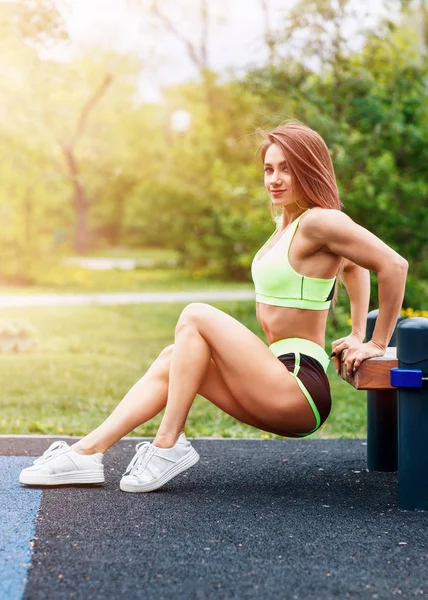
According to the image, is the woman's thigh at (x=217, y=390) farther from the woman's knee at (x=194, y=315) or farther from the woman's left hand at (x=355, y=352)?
the woman's left hand at (x=355, y=352)

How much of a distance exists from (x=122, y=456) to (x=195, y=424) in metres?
1.33

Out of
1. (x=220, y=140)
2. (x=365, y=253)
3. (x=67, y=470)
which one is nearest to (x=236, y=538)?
(x=67, y=470)

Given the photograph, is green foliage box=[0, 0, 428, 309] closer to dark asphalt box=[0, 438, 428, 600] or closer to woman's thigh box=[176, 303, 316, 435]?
woman's thigh box=[176, 303, 316, 435]

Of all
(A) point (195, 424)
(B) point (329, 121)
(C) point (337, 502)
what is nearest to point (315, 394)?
(C) point (337, 502)

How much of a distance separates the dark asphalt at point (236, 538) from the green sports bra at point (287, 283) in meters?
0.81

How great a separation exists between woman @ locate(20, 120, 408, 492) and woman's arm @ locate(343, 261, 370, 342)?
0.13m

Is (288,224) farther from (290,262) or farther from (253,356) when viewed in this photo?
(253,356)

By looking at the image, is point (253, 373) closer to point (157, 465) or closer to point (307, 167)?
point (157, 465)

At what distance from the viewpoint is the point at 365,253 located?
11.1 feet

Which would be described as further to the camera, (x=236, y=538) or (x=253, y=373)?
(x=253, y=373)

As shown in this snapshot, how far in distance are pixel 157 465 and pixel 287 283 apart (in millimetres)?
909

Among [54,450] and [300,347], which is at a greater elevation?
[300,347]

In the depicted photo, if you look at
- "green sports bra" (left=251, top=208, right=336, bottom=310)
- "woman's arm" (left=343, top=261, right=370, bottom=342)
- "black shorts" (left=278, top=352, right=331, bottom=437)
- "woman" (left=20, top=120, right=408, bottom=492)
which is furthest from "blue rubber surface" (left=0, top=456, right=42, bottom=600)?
"woman's arm" (left=343, top=261, right=370, bottom=342)

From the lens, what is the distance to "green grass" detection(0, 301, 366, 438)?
5.61 metres
